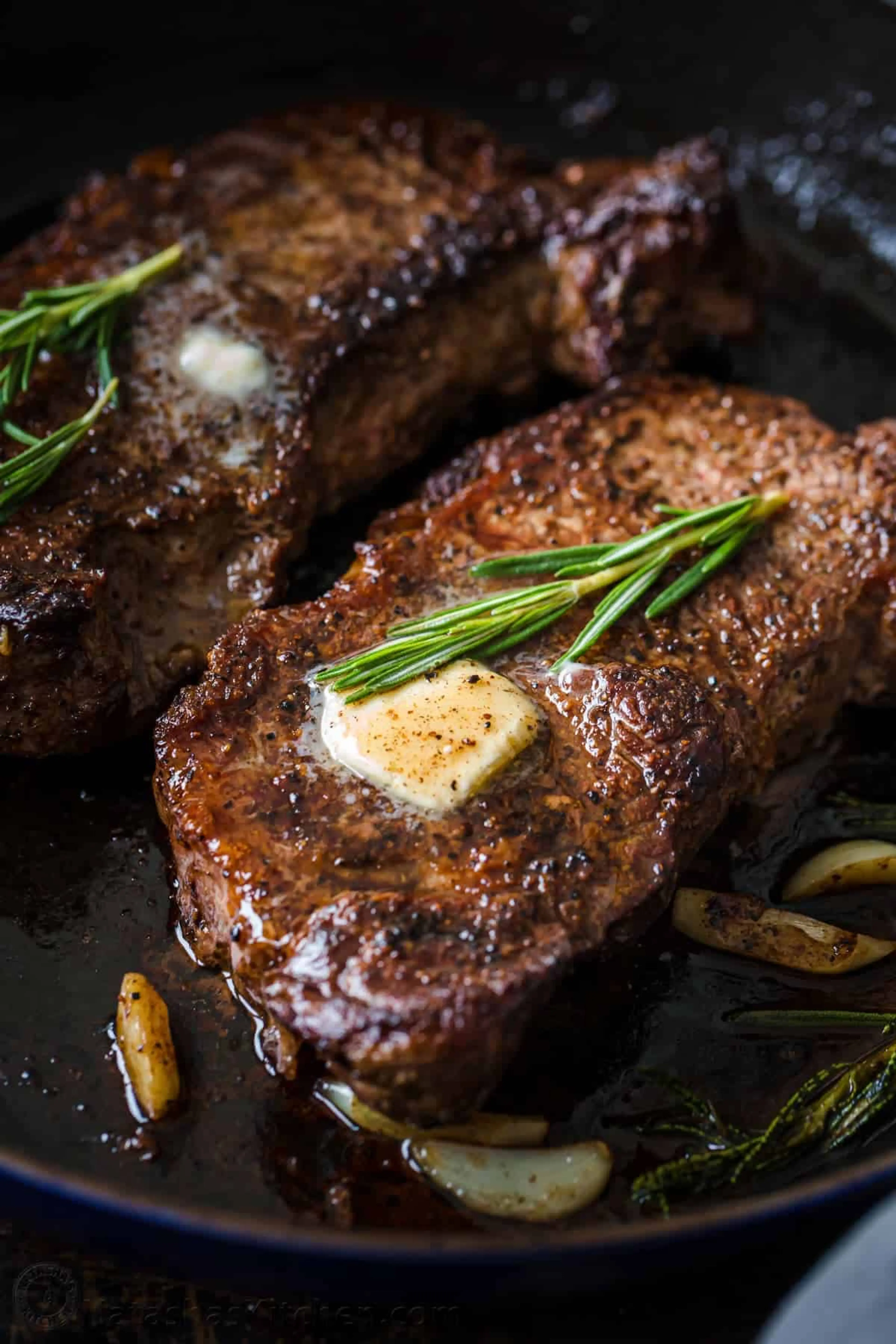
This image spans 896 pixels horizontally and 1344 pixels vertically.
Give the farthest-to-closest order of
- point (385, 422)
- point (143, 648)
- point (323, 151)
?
point (323, 151) < point (385, 422) < point (143, 648)

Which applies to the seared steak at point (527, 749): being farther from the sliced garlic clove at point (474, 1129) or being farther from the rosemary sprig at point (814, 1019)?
the rosemary sprig at point (814, 1019)

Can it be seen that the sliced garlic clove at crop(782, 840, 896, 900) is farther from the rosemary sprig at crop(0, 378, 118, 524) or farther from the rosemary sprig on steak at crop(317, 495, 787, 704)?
the rosemary sprig at crop(0, 378, 118, 524)

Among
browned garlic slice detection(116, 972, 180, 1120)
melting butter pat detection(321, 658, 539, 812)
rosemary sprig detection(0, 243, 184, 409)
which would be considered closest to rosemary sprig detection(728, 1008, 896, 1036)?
melting butter pat detection(321, 658, 539, 812)

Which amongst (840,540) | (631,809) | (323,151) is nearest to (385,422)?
(323,151)

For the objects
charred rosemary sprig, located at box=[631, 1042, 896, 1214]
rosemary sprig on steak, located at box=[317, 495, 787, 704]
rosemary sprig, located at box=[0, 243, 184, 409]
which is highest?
rosemary sprig, located at box=[0, 243, 184, 409]

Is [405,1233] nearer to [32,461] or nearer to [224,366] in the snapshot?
[32,461]

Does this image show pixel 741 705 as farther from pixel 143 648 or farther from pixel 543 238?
pixel 543 238
